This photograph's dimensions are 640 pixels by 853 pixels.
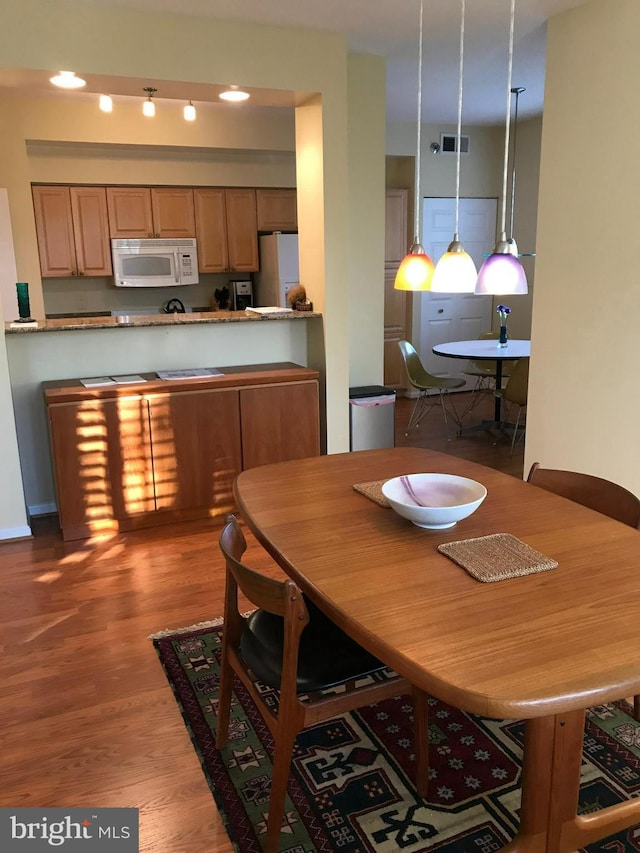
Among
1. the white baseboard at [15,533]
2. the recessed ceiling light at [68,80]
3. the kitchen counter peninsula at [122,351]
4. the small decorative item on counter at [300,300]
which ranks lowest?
the white baseboard at [15,533]

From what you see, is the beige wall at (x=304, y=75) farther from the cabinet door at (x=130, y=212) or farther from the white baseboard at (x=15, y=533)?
the white baseboard at (x=15, y=533)

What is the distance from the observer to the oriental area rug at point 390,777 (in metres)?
1.79

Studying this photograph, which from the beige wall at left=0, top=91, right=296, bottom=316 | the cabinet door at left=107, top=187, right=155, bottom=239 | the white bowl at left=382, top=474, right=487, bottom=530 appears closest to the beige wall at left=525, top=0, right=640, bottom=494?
the white bowl at left=382, top=474, right=487, bottom=530

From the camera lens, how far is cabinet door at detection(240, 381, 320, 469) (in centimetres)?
402

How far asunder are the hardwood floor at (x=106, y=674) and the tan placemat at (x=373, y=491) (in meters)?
0.96

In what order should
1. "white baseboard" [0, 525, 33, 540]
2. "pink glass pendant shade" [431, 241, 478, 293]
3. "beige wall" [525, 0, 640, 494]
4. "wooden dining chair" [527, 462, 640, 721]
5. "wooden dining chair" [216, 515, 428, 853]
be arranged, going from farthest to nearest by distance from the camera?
"white baseboard" [0, 525, 33, 540] < "beige wall" [525, 0, 640, 494] < "pink glass pendant shade" [431, 241, 478, 293] < "wooden dining chair" [527, 462, 640, 721] < "wooden dining chair" [216, 515, 428, 853]

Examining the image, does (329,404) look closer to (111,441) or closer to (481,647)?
(111,441)

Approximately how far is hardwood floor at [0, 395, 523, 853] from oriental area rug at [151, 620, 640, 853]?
0.34 feet

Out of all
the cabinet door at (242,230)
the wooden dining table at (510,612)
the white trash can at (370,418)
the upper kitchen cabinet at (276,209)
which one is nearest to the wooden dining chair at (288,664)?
the wooden dining table at (510,612)

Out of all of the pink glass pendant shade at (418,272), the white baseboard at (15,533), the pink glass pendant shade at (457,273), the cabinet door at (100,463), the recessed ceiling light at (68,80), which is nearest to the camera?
the pink glass pendant shade at (457,273)

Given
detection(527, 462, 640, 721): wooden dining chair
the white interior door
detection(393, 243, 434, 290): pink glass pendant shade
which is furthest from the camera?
the white interior door

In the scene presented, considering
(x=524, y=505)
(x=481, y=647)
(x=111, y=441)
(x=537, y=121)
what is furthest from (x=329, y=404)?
(x=537, y=121)

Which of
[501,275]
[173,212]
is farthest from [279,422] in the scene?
[173,212]

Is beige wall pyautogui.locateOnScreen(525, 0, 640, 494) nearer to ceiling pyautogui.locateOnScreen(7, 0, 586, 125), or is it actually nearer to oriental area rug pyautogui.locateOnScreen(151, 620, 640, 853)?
ceiling pyautogui.locateOnScreen(7, 0, 586, 125)
